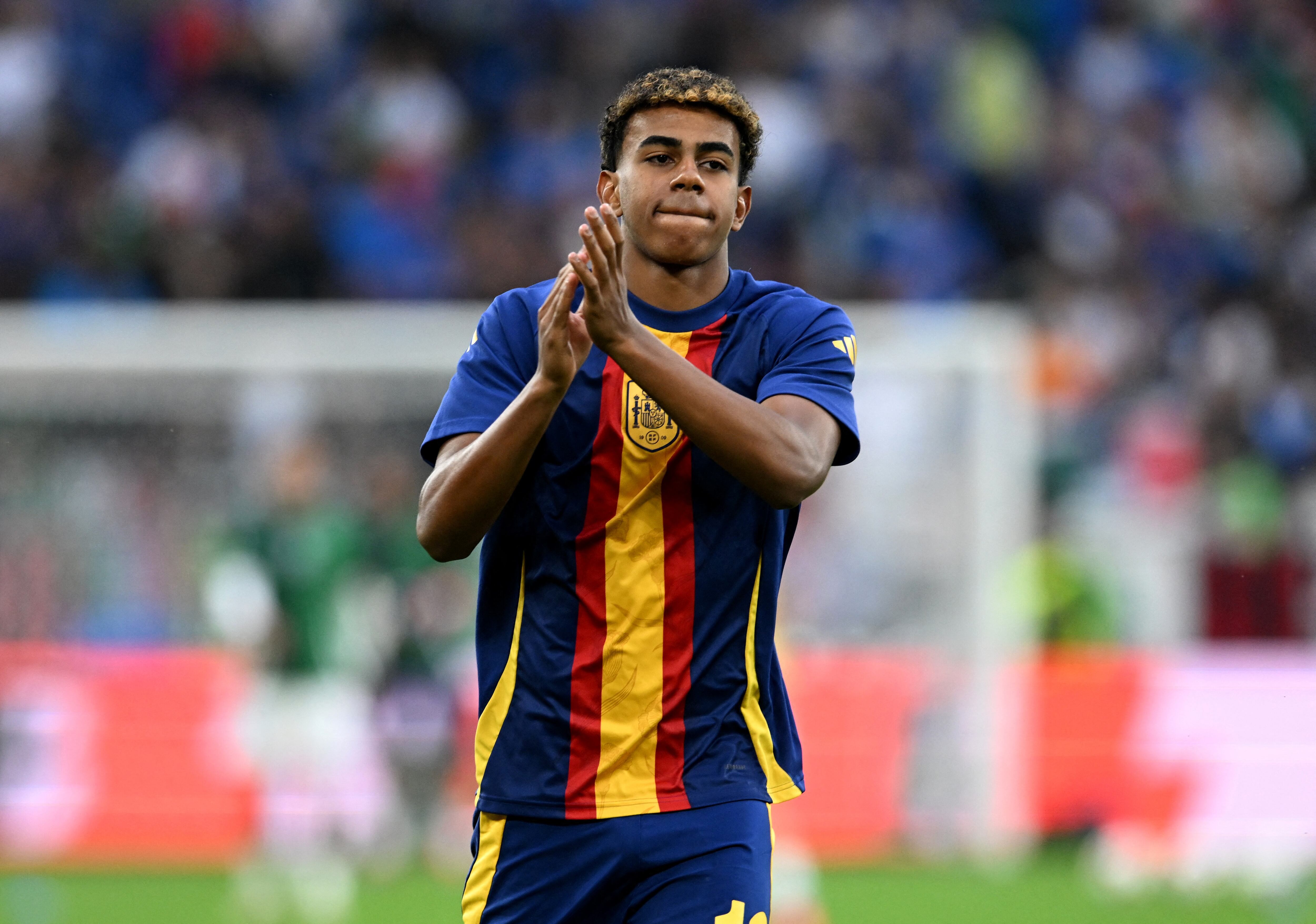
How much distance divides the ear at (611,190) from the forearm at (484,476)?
0.43m

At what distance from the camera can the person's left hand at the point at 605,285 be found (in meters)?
3.28

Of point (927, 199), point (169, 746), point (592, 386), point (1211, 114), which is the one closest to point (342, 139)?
point (927, 199)

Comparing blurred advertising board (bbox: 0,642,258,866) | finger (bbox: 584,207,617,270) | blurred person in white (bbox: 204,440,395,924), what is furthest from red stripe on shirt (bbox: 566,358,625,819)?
blurred advertising board (bbox: 0,642,258,866)

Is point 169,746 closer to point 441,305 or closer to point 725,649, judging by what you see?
point 441,305

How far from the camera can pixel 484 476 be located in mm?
3465

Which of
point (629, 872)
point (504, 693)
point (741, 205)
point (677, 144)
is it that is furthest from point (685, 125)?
point (629, 872)

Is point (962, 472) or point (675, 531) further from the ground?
point (962, 472)

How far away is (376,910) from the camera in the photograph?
9.57 metres

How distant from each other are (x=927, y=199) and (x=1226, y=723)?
5449mm

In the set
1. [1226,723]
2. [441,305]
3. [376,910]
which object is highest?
[441,305]

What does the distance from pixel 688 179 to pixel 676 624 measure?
0.84 metres

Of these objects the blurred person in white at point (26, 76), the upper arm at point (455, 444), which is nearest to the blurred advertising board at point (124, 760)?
the blurred person in white at point (26, 76)

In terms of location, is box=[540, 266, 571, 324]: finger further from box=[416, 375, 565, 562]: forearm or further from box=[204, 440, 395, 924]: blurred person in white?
box=[204, 440, 395, 924]: blurred person in white

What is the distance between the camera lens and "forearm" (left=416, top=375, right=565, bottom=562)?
3422mm
